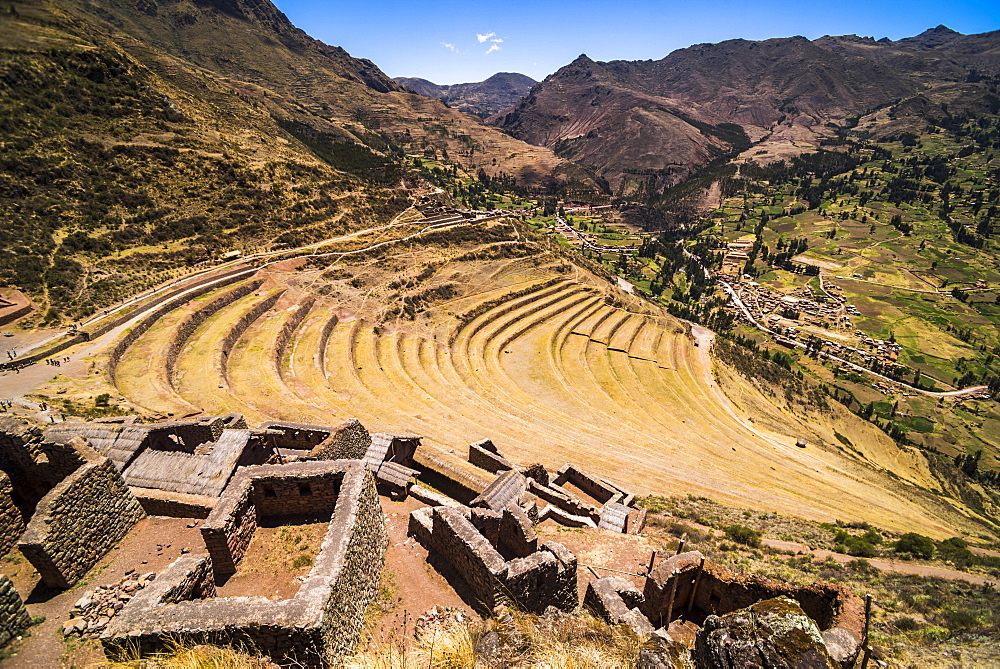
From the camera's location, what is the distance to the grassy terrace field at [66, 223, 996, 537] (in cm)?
2794

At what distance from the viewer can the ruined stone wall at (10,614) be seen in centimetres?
719

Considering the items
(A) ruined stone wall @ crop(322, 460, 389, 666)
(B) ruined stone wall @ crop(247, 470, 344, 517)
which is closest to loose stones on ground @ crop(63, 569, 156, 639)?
(B) ruined stone wall @ crop(247, 470, 344, 517)

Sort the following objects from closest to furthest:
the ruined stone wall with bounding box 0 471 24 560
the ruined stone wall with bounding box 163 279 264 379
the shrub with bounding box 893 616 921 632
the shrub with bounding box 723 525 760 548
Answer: the ruined stone wall with bounding box 0 471 24 560 < the shrub with bounding box 893 616 921 632 < the shrub with bounding box 723 525 760 548 < the ruined stone wall with bounding box 163 279 264 379

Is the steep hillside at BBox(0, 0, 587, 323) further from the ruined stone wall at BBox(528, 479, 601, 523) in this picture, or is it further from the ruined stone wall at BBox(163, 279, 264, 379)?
the ruined stone wall at BBox(528, 479, 601, 523)

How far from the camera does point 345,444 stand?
15891 mm

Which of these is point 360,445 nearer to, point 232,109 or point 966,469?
point 966,469

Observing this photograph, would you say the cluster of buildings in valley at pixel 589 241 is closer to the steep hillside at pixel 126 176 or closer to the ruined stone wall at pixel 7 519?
the steep hillside at pixel 126 176

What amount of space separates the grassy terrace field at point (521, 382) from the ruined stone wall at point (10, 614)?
658 inches

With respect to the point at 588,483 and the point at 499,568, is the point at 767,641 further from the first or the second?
the point at 588,483

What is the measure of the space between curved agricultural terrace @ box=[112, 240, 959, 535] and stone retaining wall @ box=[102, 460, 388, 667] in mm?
12684

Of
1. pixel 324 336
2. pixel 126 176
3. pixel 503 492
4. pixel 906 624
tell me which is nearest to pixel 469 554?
pixel 503 492

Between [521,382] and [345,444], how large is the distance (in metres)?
27.1

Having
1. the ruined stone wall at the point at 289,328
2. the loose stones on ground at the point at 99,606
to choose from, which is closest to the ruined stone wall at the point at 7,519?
the loose stones on ground at the point at 99,606

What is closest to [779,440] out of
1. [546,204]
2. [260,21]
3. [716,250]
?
[716,250]
